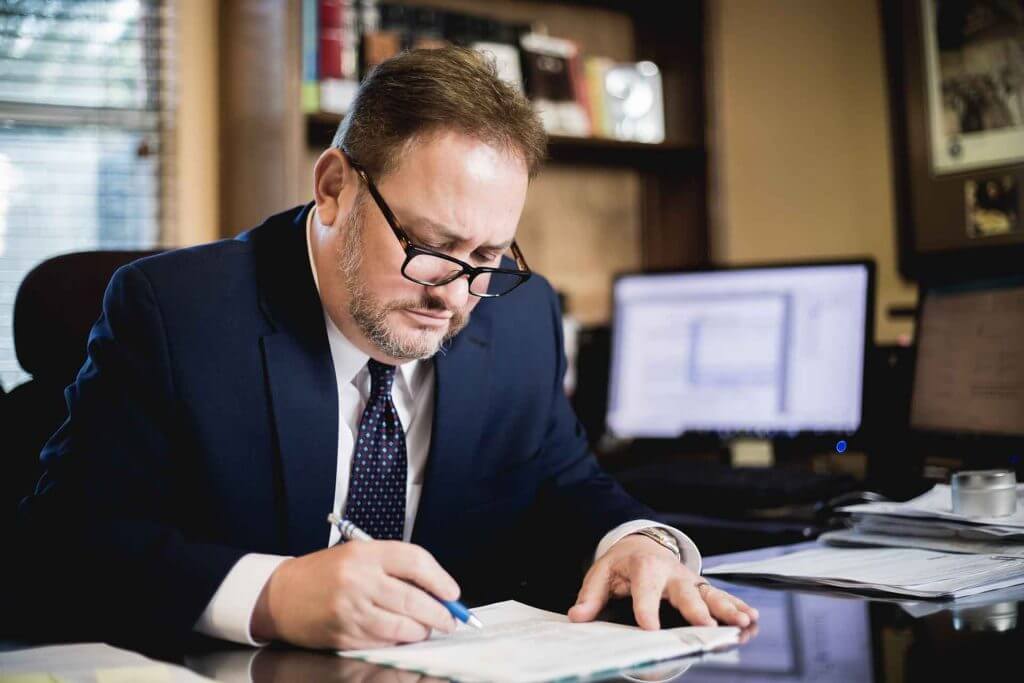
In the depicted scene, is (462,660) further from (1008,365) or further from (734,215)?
(734,215)

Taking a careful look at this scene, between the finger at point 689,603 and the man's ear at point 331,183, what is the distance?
0.62 meters

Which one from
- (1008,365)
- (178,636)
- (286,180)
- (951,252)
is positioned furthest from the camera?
(951,252)

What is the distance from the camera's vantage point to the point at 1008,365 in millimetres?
1873

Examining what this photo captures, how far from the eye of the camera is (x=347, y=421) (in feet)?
4.76

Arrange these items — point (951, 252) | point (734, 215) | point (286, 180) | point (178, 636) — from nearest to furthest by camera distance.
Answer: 1. point (178, 636)
2. point (286, 180)
3. point (951, 252)
4. point (734, 215)

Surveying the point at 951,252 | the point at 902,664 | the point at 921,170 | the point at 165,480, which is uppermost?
the point at 921,170

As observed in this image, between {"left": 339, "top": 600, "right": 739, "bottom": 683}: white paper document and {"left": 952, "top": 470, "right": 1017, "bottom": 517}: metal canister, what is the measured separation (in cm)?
54

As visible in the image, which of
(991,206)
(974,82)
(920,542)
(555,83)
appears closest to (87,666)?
(920,542)

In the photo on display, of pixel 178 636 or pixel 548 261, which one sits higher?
pixel 548 261

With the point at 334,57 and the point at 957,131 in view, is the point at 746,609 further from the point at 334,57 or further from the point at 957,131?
the point at 957,131

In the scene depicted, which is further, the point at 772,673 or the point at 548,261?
the point at 548,261

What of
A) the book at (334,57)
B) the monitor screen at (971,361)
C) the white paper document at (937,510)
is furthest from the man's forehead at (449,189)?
the book at (334,57)

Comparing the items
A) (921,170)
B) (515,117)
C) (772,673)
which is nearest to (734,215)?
(921,170)

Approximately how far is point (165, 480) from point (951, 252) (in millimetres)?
2533
